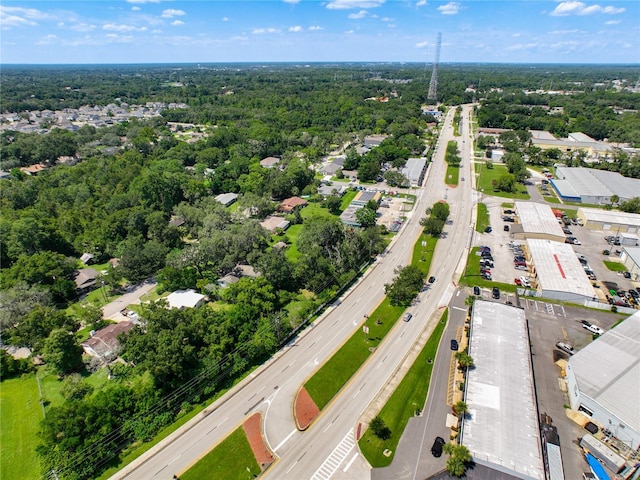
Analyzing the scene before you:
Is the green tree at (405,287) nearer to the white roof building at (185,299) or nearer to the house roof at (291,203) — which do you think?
the white roof building at (185,299)

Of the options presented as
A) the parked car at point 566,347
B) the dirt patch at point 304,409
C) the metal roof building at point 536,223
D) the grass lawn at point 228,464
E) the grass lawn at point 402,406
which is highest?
the metal roof building at point 536,223

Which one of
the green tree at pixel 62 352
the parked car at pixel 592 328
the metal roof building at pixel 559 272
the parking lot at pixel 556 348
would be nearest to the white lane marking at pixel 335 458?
the parking lot at pixel 556 348

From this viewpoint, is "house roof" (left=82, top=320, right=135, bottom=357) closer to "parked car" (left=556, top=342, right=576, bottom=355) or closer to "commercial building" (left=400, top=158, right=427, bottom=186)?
"parked car" (left=556, top=342, right=576, bottom=355)

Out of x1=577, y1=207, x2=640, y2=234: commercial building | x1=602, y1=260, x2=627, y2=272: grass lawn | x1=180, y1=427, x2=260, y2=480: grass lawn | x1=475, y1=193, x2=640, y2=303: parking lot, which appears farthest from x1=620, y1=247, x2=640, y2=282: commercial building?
x1=180, y1=427, x2=260, y2=480: grass lawn

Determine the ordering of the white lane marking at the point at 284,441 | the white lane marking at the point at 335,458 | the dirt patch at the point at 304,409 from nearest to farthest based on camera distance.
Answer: the white lane marking at the point at 335,458 < the white lane marking at the point at 284,441 < the dirt patch at the point at 304,409

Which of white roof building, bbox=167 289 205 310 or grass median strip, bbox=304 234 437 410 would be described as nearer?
grass median strip, bbox=304 234 437 410

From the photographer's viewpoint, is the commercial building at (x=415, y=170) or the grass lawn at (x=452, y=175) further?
the grass lawn at (x=452, y=175)

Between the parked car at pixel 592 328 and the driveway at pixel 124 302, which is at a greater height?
the parked car at pixel 592 328
